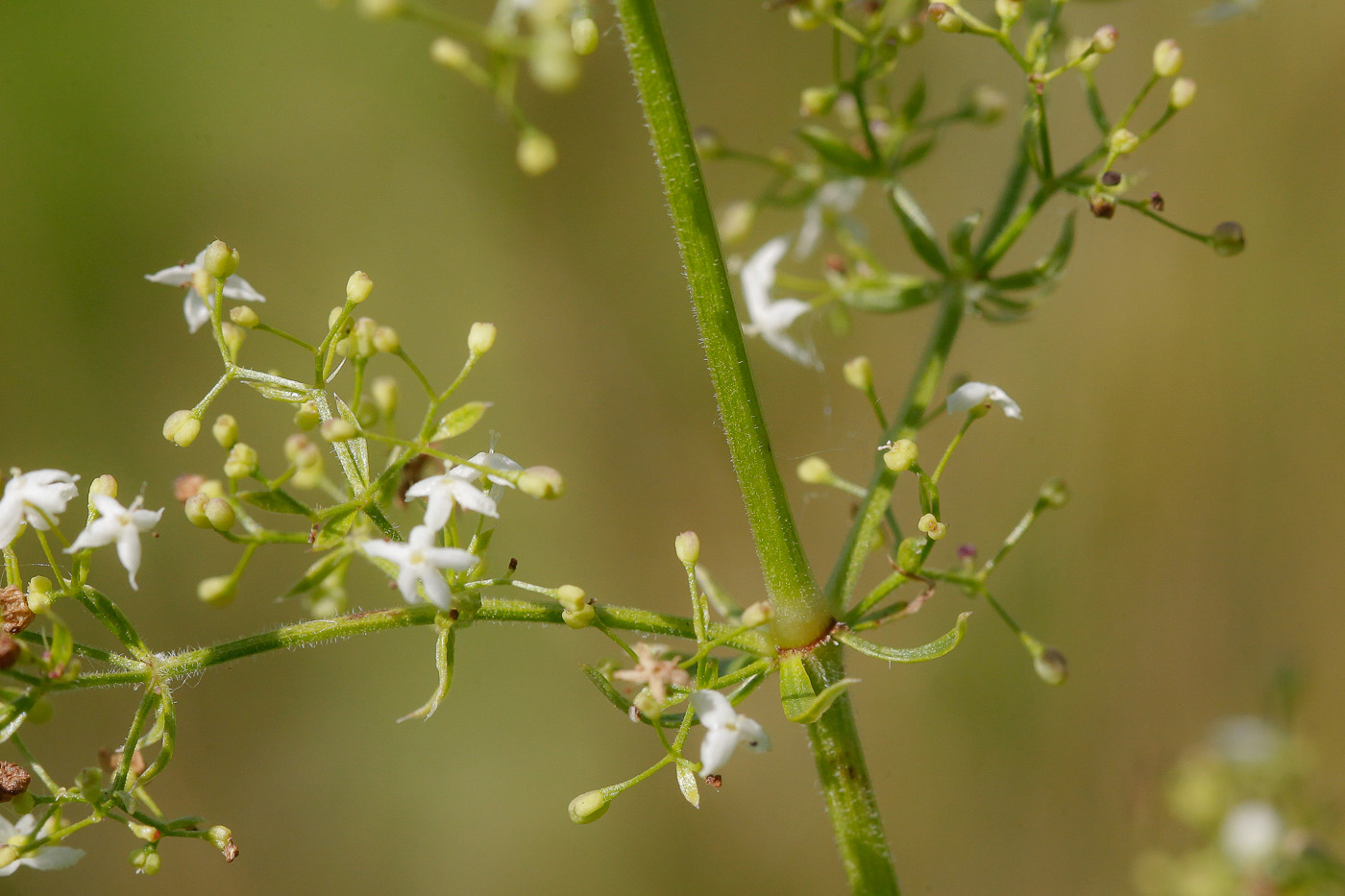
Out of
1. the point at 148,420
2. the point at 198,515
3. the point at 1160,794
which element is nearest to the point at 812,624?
the point at 198,515

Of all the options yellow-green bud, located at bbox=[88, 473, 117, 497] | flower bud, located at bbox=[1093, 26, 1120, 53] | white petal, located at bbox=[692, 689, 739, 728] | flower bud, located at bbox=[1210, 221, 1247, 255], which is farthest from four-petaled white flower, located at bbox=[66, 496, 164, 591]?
flower bud, located at bbox=[1210, 221, 1247, 255]

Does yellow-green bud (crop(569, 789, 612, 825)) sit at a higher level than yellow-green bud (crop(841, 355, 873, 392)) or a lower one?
lower

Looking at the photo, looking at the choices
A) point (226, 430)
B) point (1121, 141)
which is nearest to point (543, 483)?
point (226, 430)

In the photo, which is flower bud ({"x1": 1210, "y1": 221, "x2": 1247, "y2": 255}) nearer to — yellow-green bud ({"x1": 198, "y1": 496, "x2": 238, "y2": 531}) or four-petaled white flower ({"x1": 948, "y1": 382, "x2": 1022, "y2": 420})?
four-petaled white flower ({"x1": 948, "y1": 382, "x2": 1022, "y2": 420})

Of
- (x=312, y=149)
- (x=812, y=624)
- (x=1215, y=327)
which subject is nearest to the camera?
(x=812, y=624)

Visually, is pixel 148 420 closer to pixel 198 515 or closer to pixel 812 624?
pixel 198 515

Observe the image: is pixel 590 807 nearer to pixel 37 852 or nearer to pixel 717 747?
pixel 717 747

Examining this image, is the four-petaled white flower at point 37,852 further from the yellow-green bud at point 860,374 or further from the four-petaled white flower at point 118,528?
the yellow-green bud at point 860,374
